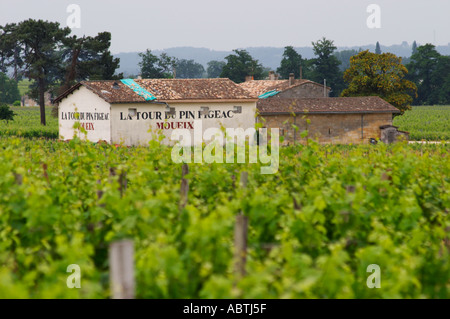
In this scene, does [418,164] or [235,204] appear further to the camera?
[418,164]

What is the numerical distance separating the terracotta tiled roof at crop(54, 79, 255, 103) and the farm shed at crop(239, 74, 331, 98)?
51.1 feet

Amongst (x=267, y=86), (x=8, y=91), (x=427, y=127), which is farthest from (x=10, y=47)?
(x=8, y=91)

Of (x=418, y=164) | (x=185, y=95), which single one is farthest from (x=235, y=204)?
(x=185, y=95)

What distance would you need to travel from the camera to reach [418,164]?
406 inches

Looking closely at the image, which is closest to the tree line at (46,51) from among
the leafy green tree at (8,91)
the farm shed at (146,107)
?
the farm shed at (146,107)

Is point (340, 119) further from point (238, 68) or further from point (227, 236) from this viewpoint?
point (238, 68)

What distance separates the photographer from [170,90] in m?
35.7

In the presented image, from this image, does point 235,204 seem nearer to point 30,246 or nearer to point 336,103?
point 30,246

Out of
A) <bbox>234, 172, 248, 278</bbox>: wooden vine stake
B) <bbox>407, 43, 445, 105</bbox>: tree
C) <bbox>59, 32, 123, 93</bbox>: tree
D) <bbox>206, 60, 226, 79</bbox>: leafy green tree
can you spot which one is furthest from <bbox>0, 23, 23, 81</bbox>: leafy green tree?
<bbox>206, 60, 226, 79</bbox>: leafy green tree

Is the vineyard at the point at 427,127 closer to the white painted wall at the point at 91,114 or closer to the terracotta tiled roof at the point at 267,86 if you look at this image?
the terracotta tiled roof at the point at 267,86

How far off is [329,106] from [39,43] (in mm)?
25400

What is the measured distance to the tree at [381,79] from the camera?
4638 cm

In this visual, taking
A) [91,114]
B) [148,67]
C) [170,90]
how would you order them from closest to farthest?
[91,114]
[170,90]
[148,67]
